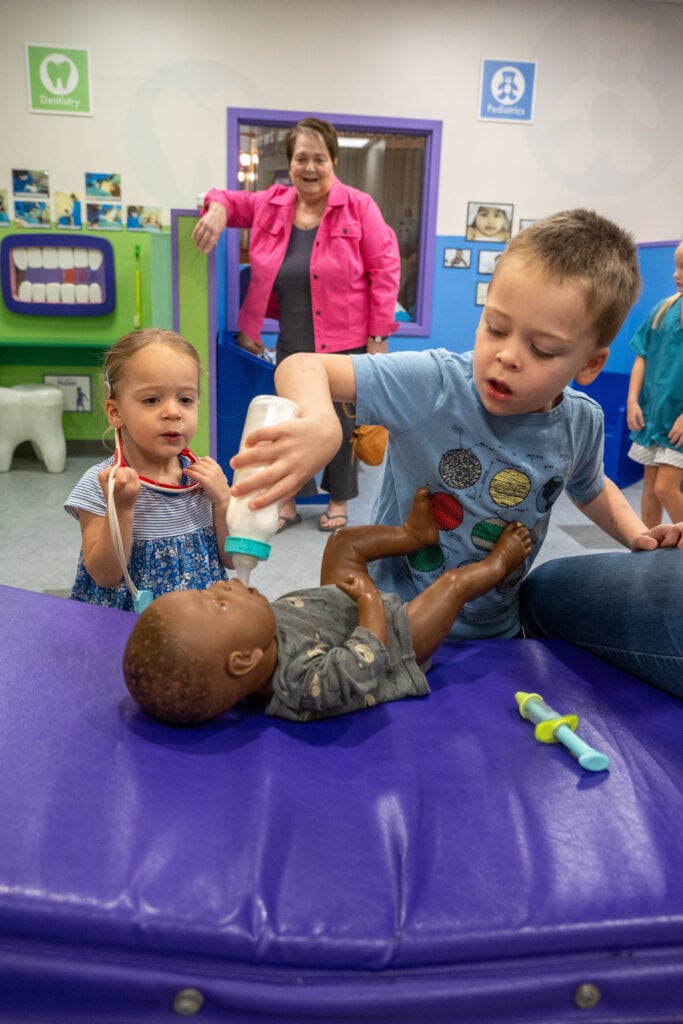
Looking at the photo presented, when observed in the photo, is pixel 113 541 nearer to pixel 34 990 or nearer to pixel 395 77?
pixel 34 990

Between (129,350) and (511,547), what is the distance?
0.78 m

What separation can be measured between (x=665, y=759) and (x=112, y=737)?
68cm

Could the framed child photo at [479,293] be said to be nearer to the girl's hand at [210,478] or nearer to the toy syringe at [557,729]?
the girl's hand at [210,478]

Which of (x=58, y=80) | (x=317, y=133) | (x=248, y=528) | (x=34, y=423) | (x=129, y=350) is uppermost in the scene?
(x=58, y=80)

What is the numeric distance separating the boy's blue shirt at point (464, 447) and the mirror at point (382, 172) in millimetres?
3101

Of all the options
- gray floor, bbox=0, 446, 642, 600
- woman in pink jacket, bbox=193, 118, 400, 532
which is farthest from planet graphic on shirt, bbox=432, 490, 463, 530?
woman in pink jacket, bbox=193, 118, 400, 532

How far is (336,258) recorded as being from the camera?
300 cm

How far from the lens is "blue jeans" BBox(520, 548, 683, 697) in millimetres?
1144

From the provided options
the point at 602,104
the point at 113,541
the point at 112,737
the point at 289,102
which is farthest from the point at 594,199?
the point at 112,737

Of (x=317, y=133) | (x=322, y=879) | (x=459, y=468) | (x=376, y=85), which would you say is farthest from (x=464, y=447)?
(x=376, y=85)

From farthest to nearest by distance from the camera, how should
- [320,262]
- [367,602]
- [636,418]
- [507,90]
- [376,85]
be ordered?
[507,90] < [376,85] < [320,262] < [636,418] < [367,602]

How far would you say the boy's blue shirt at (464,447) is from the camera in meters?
1.20

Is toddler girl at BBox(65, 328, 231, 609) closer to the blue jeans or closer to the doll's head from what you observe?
the doll's head

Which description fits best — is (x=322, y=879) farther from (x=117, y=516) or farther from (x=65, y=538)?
(x=65, y=538)
